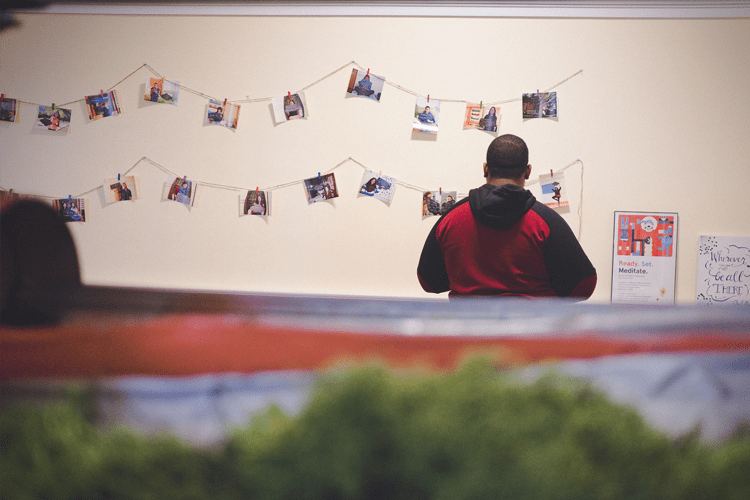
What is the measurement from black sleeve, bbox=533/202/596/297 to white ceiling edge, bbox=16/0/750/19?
145cm

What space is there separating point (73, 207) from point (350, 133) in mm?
1415

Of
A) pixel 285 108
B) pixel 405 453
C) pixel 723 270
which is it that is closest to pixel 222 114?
pixel 285 108

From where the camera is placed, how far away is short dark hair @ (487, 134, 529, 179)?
1.25 metres

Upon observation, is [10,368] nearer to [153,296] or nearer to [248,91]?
[153,296]

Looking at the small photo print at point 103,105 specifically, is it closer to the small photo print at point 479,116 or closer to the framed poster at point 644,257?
the small photo print at point 479,116

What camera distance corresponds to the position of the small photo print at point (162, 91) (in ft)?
7.64

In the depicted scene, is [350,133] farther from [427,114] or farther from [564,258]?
[564,258]

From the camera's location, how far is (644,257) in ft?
7.22

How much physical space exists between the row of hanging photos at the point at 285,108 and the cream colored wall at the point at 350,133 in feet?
0.13

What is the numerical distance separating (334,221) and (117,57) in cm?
132

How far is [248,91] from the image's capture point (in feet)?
7.58

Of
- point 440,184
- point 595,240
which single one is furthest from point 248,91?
point 595,240

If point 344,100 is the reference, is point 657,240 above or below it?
below

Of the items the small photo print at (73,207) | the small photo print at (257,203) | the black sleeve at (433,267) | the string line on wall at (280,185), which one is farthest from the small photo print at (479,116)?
the small photo print at (73,207)
